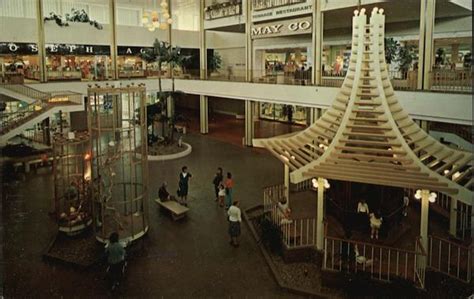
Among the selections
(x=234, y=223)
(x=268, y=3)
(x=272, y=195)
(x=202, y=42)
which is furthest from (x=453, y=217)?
(x=202, y=42)

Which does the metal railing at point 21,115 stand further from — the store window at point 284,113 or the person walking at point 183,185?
the store window at point 284,113

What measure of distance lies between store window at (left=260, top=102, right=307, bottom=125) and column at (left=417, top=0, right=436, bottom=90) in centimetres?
1475

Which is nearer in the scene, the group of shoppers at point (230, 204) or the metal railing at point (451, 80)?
the group of shoppers at point (230, 204)

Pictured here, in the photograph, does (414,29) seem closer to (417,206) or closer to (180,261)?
(417,206)

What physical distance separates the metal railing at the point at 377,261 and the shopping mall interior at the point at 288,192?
42mm

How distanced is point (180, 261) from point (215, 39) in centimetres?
2820

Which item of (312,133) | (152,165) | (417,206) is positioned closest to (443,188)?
(312,133)

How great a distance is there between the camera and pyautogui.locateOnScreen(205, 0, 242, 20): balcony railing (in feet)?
80.9

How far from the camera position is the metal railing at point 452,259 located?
30.4ft

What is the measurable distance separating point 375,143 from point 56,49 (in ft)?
79.9

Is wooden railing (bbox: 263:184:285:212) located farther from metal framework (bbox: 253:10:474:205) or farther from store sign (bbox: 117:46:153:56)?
store sign (bbox: 117:46:153:56)

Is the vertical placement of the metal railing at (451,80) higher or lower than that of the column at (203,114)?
higher

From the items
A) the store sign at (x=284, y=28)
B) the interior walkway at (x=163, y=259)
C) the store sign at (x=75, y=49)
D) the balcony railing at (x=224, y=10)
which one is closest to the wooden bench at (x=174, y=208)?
the interior walkway at (x=163, y=259)

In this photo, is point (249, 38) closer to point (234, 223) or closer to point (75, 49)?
point (75, 49)
